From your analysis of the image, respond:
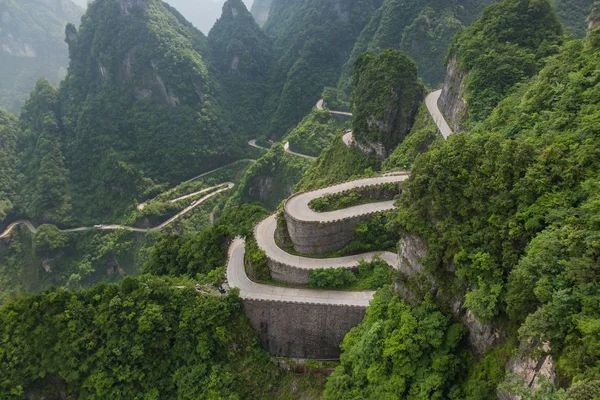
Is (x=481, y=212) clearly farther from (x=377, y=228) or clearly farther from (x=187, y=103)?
(x=187, y=103)

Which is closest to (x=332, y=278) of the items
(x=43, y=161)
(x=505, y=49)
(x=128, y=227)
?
(x=505, y=49)

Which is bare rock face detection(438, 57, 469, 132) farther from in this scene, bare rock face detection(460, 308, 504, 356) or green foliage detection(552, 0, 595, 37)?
green foliage detection(552, 0, 595, 37)

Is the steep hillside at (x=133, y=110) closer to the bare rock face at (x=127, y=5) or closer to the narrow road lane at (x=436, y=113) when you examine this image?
the bare rock face at (x=127, y=5)

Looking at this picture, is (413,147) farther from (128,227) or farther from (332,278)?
(128,227)

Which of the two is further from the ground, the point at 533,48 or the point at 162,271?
the point at 533,48

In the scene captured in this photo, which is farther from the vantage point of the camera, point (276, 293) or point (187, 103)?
point (187, 103)

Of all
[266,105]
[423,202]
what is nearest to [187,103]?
[266,105]

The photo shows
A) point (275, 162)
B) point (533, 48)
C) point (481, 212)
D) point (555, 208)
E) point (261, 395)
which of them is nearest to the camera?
point (555, 208)

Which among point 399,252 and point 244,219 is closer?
point 399,252
